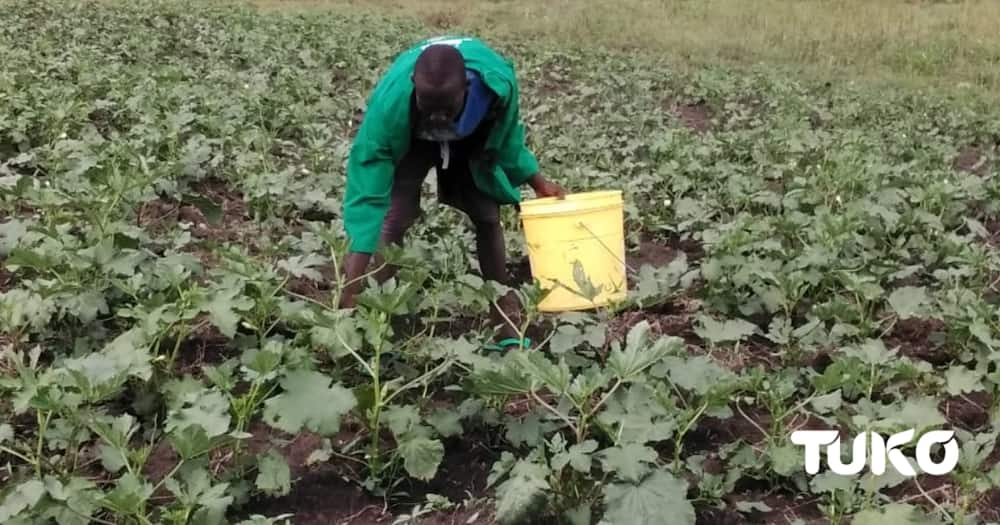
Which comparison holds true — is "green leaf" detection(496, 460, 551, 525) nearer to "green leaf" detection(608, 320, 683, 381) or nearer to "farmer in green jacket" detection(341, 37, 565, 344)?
"green leaf" detection(608, 320, 683, 381)

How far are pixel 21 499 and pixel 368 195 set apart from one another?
1608 millimetres

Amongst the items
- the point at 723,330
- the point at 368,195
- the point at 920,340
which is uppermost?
the point at 368,195

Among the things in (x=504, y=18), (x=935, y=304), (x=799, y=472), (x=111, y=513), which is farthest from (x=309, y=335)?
(x=504, y=18)

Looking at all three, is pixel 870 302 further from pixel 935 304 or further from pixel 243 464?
pixel 243 464

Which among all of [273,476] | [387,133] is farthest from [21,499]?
[387,133]

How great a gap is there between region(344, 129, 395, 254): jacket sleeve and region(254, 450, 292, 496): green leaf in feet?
3.72

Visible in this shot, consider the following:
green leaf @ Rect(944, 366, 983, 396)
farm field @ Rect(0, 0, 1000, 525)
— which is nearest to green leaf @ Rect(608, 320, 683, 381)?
farm field @ Rect(0, 0, 1000, 525)

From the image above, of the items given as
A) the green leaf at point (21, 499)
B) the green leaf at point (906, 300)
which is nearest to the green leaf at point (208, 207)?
the green leaf at point (21, 499)

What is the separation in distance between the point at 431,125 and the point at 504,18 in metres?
16.4

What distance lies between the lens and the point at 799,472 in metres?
2.81

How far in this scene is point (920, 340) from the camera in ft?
13.2

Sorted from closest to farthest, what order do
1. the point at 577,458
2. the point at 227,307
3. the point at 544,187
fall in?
the point at 577,458 → the point at 227,307 → the point at 544,187

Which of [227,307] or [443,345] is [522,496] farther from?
[227,307]

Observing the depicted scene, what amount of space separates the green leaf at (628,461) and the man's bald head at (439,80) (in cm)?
142
